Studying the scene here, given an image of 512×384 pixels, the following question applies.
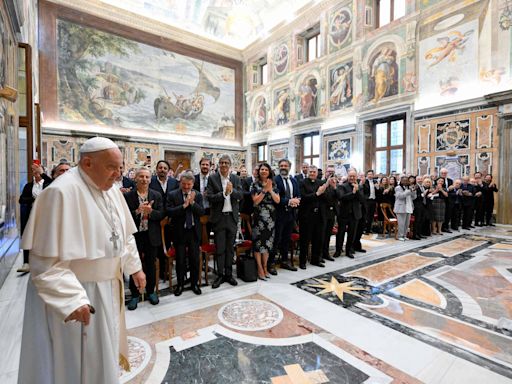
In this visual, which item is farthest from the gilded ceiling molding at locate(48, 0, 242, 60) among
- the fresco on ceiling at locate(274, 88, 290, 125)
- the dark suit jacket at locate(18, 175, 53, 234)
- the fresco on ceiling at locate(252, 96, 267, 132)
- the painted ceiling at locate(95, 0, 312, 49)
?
the dark suit jacket at locate(18, 175, 53, 234)

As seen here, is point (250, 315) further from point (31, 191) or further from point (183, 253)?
point (31, 191)

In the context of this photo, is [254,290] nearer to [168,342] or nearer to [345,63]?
[168,342]

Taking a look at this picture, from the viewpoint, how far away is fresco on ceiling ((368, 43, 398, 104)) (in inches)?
425

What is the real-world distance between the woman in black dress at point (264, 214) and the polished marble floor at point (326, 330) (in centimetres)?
51

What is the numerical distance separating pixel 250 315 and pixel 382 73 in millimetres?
11408

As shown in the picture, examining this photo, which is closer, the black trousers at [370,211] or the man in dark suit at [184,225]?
the man in dark suit at [184,225]

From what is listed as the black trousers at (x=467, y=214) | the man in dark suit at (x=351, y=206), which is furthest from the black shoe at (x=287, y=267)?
the black trousers at (x=467, y=214)

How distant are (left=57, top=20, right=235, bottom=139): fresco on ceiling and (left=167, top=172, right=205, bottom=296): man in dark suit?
12.6m

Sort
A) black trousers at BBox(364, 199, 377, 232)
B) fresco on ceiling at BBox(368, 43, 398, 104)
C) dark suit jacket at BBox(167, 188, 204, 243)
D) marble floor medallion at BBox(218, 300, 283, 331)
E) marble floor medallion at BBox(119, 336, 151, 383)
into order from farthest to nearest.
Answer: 1. fresco on ceiling at BBox(368, 43, 398, 104)
2. black trousers at BBox(364, 199, 377, 232)
3. dark suit jacket at BBox(167, 188, 204, 243)
4. marble floor medallion at BBox(218, 300, 283, 331)
5. marble floor medallion at BBox(119, 336, 151, 383)

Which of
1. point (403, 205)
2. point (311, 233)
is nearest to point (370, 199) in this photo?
point (403, 205)

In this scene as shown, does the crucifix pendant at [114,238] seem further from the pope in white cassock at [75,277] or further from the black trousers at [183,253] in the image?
the black trousers at [183,253]

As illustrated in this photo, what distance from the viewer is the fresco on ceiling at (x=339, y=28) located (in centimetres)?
1235

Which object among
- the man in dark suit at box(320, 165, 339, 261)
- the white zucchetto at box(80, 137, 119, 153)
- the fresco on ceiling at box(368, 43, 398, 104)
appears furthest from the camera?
the fresco on ceiling at box(368, 43, 398, 104)

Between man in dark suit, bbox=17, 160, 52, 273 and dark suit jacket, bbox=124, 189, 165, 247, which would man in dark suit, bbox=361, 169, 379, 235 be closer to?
dark suit jacket, bbox=124, 189, 165, 247
